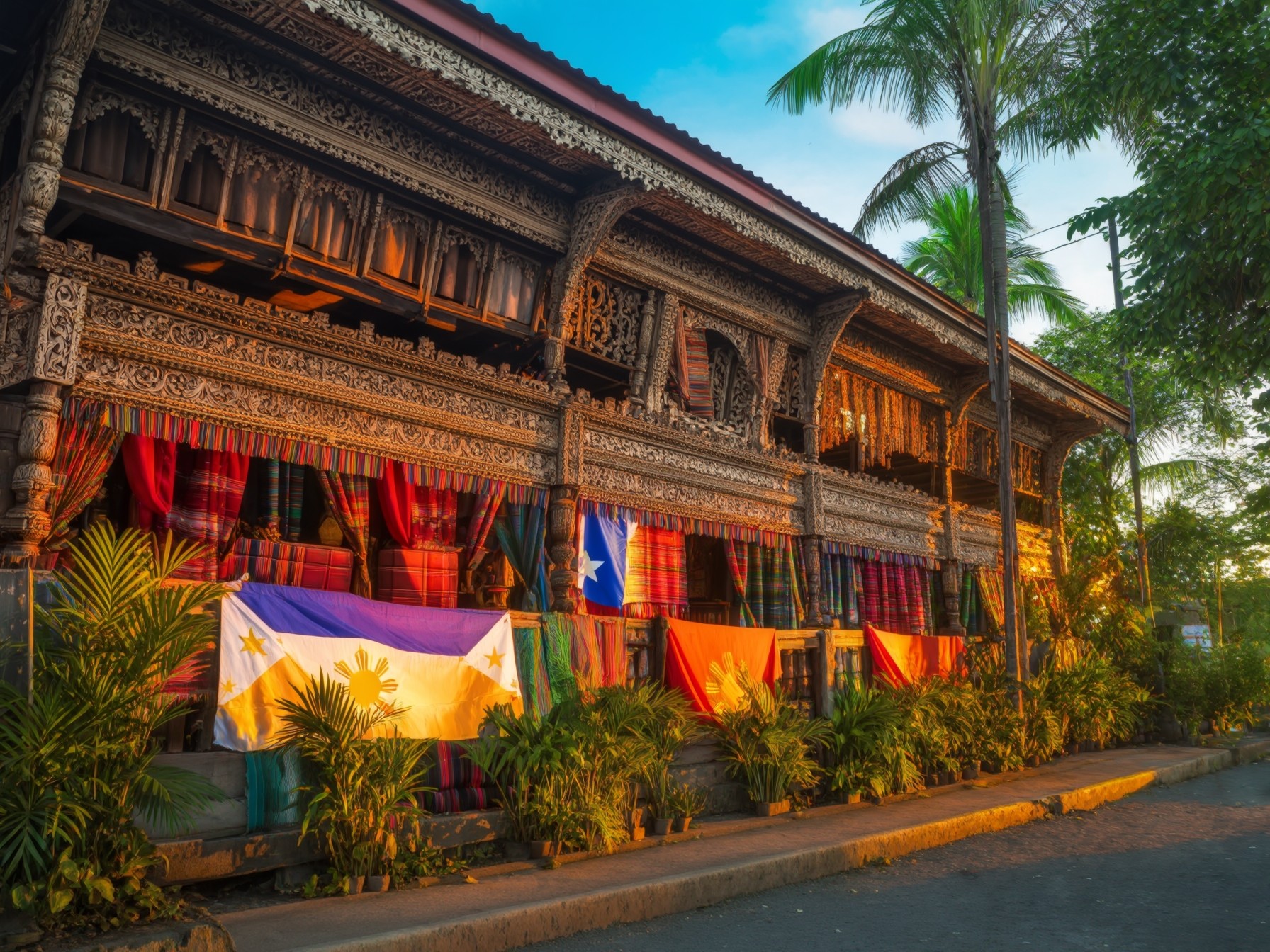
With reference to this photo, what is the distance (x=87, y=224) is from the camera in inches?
320

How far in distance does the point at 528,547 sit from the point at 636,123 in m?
4.42

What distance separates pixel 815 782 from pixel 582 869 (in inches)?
161

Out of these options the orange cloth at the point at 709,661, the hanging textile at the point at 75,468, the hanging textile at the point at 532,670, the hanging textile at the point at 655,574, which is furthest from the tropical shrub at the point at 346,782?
the hanging textile at the point at 655,574

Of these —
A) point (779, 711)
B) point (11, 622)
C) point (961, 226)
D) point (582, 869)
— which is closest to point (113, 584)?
point (11, 622)

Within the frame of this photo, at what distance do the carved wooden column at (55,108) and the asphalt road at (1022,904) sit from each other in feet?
19.2

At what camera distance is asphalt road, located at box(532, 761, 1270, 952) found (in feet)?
18.7

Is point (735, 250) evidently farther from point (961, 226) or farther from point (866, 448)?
point (961, 226)

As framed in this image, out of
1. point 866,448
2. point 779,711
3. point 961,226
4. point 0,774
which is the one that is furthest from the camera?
point 961,226

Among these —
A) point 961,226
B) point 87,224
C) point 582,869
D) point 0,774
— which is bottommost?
point 582,869

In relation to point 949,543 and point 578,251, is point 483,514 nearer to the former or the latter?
point 578,251

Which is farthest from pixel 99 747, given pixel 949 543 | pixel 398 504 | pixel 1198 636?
pixel 1198 636

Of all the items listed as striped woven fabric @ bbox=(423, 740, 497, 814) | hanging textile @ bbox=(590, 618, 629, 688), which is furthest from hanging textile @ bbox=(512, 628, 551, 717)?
striped woven fabric @ bbox=(423, 740, 497, 814)

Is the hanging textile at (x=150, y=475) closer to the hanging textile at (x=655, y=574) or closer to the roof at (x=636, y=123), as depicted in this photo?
the roof at (x=636, y=123)

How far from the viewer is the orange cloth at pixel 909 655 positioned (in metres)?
12.6
